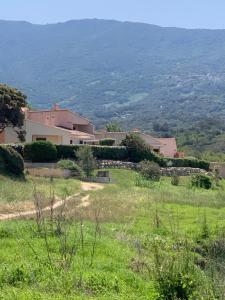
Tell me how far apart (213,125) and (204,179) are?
101 m

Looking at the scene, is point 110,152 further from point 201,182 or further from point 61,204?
point 61,204

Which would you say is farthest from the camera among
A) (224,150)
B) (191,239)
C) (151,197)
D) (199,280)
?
(224,150)

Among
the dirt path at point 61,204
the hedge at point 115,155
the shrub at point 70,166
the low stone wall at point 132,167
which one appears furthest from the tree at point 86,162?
the dirt path at point 61,204

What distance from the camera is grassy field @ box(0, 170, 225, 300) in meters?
11.9

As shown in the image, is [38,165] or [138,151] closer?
[38,165]

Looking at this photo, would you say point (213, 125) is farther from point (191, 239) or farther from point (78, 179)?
point (191, 239)

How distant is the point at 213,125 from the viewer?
15012cm

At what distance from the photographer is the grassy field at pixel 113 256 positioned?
39.2ft

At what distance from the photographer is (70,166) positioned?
48875 millimetres

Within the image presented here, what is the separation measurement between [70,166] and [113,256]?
32893mm

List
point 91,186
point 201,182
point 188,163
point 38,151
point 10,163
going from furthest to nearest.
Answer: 1. point 188,163
2. point 38,151
3. point 201,182
4. point 91,186
5. point 10,163

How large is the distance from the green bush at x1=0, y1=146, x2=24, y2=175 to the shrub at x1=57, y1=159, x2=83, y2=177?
6.48 meters

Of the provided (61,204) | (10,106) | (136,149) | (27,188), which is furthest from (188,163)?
(61,204)

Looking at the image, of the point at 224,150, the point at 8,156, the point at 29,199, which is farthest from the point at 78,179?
the point at 224,150
